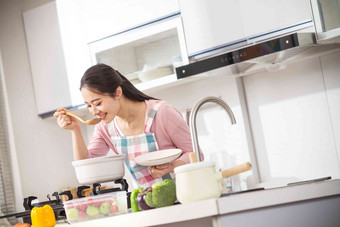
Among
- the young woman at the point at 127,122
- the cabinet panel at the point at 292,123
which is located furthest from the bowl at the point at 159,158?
the cabinet panel at the point at 292,123

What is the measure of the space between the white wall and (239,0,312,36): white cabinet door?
1.72 metres

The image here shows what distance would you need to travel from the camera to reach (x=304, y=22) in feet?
9.40

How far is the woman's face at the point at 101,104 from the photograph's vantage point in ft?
7.28

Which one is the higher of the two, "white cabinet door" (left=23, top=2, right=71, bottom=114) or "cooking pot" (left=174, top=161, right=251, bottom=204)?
"white cabinet door" (left=23, top=2, right=71, bottom=114)

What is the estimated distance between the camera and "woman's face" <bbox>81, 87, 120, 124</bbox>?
7.28 feet

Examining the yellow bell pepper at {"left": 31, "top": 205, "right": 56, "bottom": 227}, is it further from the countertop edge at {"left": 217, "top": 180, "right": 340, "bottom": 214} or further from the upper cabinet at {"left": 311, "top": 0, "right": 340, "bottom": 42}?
the upper cabinet at {"left": 311, "top": 0, "right": 340, "bottom": 42}

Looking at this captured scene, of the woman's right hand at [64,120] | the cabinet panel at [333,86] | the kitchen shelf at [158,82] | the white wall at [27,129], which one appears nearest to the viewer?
the woman's right hand at [64,120]

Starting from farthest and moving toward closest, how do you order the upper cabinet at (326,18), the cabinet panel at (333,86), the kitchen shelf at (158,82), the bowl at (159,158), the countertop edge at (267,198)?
1. the kitchen shelf at (158,82)
2. the cabinet panel at (333,86)
3. the upper cabinet at (326,18)
4. the bowl at (159,158)
5. the countertop edge at (267,198)

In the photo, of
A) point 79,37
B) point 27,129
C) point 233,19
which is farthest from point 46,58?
point 233,19

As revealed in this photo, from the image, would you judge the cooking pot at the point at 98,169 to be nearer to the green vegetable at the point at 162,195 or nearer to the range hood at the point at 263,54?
the green vegetable at the point at 162,195

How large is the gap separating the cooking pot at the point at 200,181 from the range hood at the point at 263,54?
135cm

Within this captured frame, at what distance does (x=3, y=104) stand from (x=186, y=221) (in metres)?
2.50

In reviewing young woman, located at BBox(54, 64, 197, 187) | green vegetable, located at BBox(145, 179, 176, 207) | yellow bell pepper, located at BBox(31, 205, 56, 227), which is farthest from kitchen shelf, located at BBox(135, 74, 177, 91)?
green vegetable, located at BBox(145, 179, 176, 207)

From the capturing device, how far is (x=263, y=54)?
2.82 m
